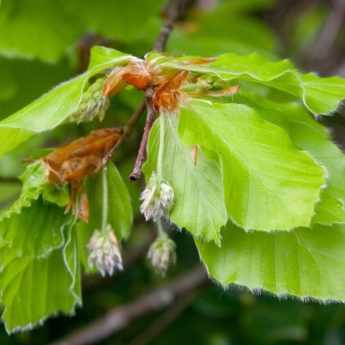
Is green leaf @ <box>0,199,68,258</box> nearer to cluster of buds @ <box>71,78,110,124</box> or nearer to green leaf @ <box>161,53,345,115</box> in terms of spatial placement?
cluster of buds @ <box>71,78,110,124</box>

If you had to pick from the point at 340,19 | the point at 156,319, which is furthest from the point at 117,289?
the point at 340,19

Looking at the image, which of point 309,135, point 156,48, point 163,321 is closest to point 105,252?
point 309,135

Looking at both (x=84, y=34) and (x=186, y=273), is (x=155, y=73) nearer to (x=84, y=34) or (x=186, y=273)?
(x=84, y=34)

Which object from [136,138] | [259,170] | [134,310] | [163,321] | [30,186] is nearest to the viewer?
[259,170]

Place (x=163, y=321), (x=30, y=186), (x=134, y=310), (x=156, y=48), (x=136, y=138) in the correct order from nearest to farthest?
(x=30, y=186) < (x=156, y=48) < (x=136, y=138) < (x=134, y=310) < (x=163, y=321)

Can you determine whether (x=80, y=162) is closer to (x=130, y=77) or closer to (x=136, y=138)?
(x=130, y=77)

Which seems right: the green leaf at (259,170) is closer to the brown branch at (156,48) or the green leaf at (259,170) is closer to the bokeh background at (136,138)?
the brown branch at (156,48)
